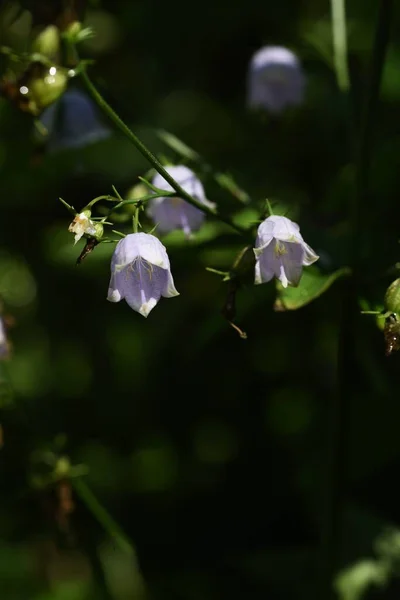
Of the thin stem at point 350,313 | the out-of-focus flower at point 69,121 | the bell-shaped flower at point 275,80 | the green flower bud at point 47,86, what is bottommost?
the thin stem at point 350,313

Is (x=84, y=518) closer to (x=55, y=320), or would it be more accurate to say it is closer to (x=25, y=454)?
(x=25, y=454)

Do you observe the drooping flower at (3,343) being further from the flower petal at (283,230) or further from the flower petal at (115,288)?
the flower petal at (283,230)

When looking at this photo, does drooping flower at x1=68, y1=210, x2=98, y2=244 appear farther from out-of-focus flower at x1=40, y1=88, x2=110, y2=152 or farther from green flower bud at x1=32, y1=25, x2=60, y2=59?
out-of-focus flower at x1=40, y1=88, x2=110, y2=152

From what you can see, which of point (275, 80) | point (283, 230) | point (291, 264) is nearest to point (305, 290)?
point (291, 264)

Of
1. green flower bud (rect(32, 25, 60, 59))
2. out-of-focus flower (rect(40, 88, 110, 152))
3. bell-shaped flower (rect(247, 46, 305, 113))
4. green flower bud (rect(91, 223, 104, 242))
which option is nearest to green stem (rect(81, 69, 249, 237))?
green flower bud (rect(91, 223, 104, 242))

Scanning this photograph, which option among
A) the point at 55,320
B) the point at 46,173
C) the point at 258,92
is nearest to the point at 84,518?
the point at 55,320

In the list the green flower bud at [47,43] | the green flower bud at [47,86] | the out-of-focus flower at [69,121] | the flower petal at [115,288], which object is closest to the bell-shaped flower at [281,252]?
the flower petal at [115,288]

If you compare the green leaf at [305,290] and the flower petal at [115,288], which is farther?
the green leaf at [305,290]
